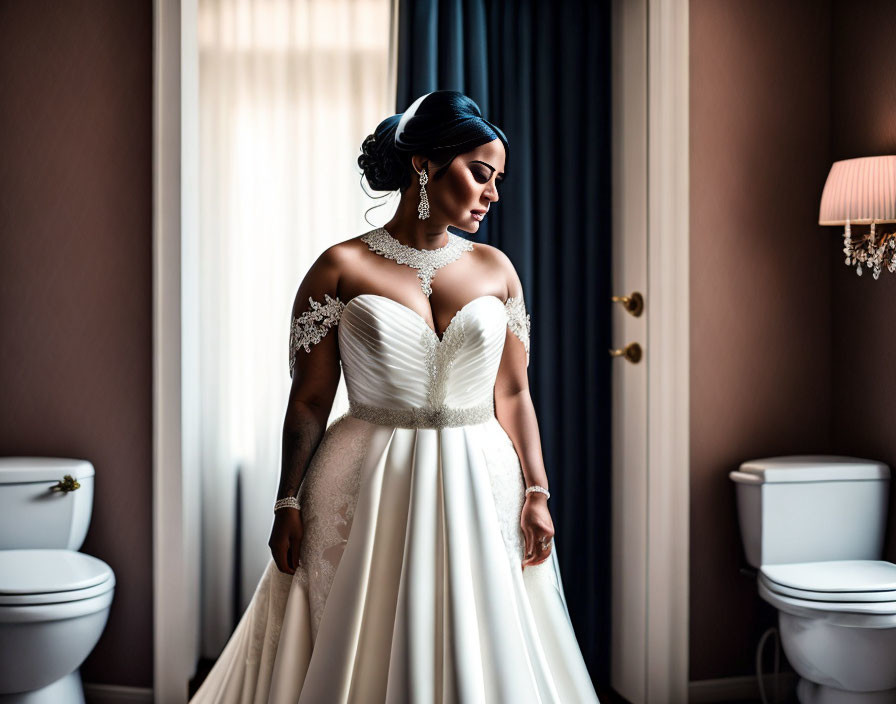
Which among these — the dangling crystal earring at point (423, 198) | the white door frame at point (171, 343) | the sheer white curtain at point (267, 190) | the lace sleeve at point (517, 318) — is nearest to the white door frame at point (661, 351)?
the lace sleeve at point (517, 318)

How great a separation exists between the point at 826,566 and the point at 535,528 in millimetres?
1077

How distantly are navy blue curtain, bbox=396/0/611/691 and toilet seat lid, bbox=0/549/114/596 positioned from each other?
1423 millimetres

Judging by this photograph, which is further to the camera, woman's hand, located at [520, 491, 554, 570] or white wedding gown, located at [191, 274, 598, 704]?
woman's hand, located at [520, 491, 554, 570]

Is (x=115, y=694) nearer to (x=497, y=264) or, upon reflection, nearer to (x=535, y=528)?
(x=535, y=528)

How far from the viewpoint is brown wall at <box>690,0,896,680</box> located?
2463 millimetres

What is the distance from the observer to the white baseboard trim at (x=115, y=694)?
7.92 feet

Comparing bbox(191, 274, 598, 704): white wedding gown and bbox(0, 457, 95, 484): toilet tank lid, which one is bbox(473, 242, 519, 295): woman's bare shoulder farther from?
bbox(0, 457, 95, 484): toilet tank lid

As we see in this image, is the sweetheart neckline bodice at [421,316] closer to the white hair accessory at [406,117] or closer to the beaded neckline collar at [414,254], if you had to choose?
the beaded neckline collar at [414,254]

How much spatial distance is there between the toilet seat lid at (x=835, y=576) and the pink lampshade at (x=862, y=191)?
3.14 ft

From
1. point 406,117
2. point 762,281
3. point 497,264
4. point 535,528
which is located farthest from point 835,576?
point 406,117

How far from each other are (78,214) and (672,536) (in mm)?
2034

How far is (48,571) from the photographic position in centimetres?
212

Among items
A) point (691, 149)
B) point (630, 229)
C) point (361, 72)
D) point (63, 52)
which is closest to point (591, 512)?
point (630, 229)

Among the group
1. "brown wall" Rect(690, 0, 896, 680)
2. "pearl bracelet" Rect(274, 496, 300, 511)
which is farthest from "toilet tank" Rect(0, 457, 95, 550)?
"brown wall" Rect(690, 0, 896, 680)
